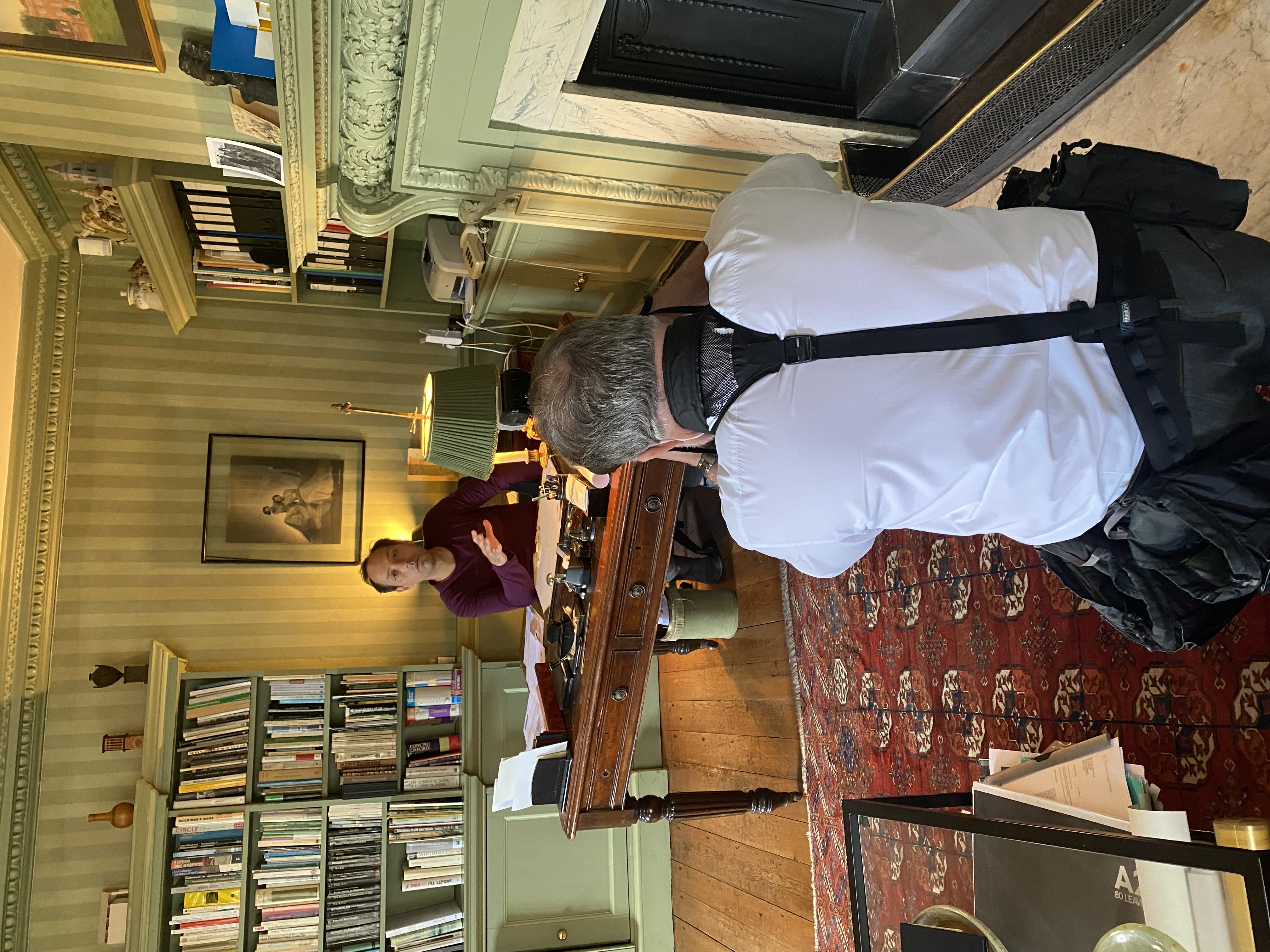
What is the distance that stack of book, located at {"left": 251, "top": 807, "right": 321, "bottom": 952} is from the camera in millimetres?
3467

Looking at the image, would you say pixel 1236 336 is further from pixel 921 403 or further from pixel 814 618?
pixel 814 618

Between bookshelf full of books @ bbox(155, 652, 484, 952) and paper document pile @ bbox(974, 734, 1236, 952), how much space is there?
296 centimetres

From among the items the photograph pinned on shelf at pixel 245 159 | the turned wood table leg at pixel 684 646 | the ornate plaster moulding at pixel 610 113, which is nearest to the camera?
the ornate plaster moulding at pixel 610 113

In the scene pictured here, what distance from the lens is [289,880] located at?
11.5ft

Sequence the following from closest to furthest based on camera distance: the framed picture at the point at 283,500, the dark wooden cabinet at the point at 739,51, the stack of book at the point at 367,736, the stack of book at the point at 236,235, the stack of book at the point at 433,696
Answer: the dark wooden cabinet at the point at 739,51
the stack of book at the point at 236,235
the stack of book at the point at 367,736
the stack of book at the point at 433,696
the framed picture at the point at 283,500

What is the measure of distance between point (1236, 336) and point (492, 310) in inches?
120

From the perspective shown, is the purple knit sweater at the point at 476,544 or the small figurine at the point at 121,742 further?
the small figurine at the point at 121,742

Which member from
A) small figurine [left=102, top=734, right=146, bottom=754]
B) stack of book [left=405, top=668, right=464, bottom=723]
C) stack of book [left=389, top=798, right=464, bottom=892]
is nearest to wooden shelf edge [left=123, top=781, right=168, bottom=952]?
small figurine [left=102, top=734, right=146, bottom=754]

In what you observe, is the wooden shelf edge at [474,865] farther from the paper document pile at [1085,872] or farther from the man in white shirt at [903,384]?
the man in white shirt at [903,384]

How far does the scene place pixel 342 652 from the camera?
408 centimetres

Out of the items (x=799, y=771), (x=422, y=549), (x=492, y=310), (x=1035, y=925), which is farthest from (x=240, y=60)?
(x=799, y=771)

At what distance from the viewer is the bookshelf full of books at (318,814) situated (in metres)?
3.46

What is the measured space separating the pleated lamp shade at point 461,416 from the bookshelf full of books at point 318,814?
1480 millimetres

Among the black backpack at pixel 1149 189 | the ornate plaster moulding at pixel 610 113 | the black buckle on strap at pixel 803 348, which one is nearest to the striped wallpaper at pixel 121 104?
the ornate plaster moulding at pixel 610 113
